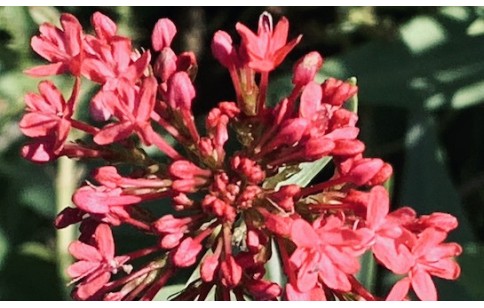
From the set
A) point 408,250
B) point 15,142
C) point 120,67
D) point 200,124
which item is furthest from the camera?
point 15,142

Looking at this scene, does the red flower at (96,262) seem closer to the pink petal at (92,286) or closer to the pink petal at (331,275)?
the pink petal at (92,286)

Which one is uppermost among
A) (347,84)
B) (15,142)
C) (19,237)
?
(347,84)

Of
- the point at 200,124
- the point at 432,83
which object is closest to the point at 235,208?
the point at 200,124

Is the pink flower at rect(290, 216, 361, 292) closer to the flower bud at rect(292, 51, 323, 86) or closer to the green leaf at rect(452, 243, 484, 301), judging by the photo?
the flower bud at rect(292, 51, 323, 86)

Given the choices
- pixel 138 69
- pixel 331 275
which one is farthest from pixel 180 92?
pixel 331 275

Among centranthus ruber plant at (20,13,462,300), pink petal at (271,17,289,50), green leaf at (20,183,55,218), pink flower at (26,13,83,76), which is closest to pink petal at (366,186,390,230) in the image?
centranthus ruber plant at (20,13,462,300)

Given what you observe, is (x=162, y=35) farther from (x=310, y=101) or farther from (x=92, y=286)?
(x=92, y=286)

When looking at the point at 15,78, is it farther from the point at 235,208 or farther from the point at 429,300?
the point at 429,300
